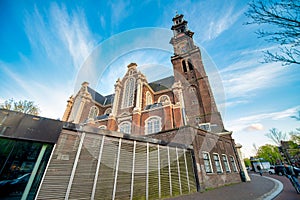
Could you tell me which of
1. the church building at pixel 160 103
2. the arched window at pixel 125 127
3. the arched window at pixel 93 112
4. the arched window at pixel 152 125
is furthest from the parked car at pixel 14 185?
the arched window at pixel 93 112

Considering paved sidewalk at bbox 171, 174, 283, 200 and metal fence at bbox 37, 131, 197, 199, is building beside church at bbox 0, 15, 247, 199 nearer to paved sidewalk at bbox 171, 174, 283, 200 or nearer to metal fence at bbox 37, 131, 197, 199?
metal fence at bbox 37, 131, 197, 199

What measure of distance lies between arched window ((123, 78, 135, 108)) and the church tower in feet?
25.0

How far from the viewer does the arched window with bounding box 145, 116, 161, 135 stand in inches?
563

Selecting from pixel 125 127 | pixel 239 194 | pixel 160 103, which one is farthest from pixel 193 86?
pixel 239 194

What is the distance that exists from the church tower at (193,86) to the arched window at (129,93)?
25.0ft

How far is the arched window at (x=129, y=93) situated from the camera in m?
18.7

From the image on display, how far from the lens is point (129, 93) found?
783 inches

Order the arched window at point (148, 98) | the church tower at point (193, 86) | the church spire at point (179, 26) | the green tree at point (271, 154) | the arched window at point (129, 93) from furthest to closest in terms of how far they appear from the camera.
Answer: the green tree at point (271, 154)
the church spire at point (179, 26)
the arched window at point (148, 98)
the arched window at point (129, 93)
the church tower at point (193, 86)

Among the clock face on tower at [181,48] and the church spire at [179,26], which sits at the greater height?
the church spire at [179,26]

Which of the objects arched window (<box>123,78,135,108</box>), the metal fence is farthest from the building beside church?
arched window (<box>123,78,135,108</box>)

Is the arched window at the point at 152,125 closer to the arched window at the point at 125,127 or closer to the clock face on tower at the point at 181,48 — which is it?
the arched window at the point at 125,127

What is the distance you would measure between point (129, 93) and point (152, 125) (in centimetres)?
758

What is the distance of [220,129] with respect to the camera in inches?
588

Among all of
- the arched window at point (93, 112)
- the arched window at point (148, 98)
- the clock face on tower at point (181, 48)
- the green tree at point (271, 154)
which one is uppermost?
the clock face on tower at point (181, 48)
